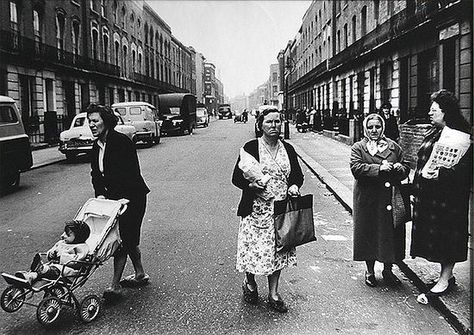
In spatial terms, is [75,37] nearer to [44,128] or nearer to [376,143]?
[44,128]

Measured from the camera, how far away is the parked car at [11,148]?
11.8 m

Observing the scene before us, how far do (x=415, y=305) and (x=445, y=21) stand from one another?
41.3 feet

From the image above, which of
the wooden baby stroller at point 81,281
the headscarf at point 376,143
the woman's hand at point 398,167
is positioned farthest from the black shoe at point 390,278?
the wooden baby stroller at point 81,281

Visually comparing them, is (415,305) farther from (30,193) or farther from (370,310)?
(30,193)

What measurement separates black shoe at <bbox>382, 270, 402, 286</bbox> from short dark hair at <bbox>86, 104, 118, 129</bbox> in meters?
3.18

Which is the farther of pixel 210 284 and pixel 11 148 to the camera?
pixel 11 148

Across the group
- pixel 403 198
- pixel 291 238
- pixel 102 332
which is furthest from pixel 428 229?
pixel 102 332

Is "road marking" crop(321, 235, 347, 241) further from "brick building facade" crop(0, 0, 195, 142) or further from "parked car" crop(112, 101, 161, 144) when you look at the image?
"brick building facade" crop(0, 0, 195, 142)

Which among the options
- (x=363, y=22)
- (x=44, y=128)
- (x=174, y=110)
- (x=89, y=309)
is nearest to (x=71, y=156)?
(x=44, y=128)

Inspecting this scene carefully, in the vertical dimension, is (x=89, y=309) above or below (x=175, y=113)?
below

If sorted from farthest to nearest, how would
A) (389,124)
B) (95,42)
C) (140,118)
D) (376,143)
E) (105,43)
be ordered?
(105,43) < (95,42) < (140,118) < (389,124) < (376,143)

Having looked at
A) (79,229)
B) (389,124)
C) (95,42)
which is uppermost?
(95,42)

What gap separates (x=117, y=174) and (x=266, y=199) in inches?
58.6

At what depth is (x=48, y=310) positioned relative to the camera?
4.19 metres
